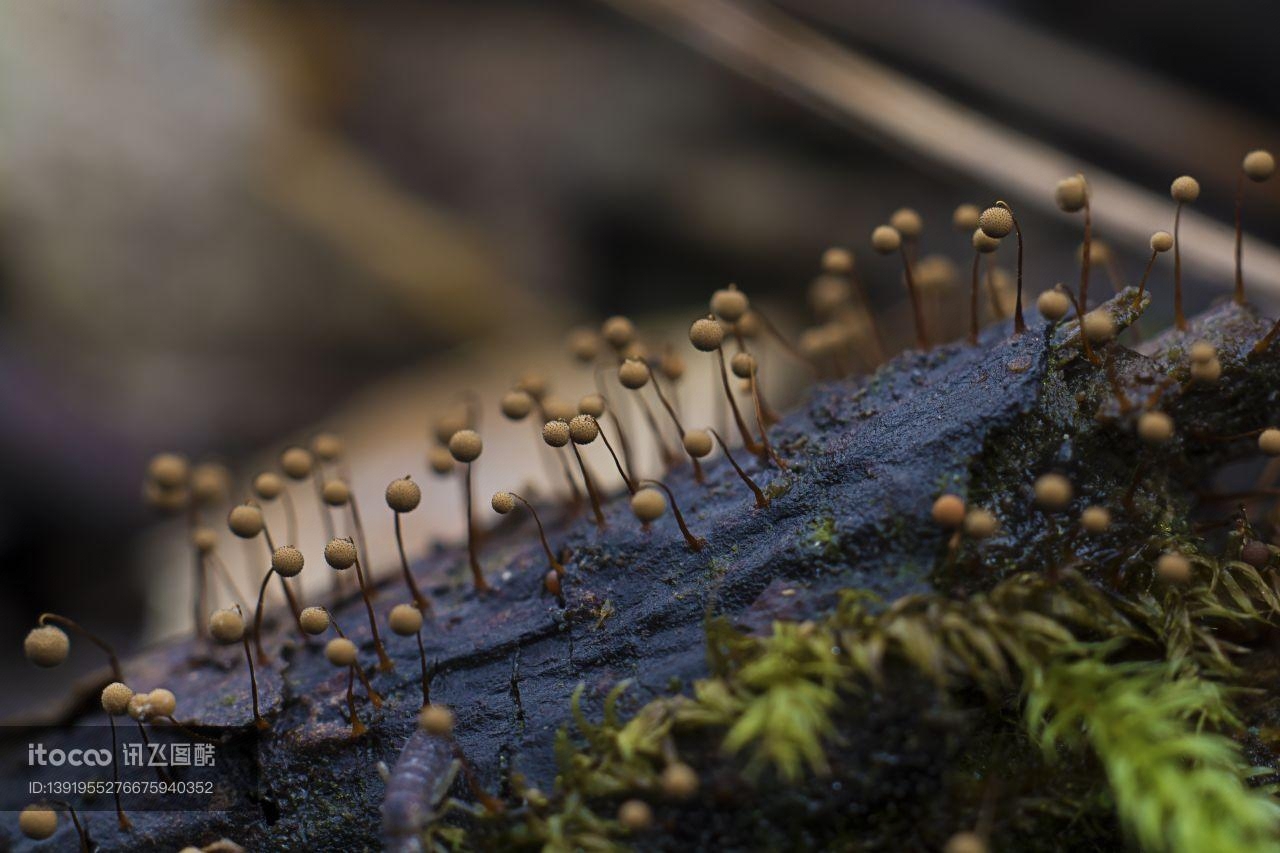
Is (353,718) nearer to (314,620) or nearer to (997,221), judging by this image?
(314,620)

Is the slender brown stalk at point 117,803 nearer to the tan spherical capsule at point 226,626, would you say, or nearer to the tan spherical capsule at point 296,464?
the tan spherical capsule at point 226,626

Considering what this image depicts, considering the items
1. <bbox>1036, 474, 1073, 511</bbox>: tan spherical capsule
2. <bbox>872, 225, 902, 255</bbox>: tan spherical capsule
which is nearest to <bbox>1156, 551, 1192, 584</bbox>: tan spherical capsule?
<bbox>1036, 474, 1073, 511</bbox>: tan spherical capsule

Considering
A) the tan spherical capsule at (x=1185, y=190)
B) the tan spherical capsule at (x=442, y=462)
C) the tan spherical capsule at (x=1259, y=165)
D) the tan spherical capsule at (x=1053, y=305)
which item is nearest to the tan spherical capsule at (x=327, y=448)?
the tan spherical capsule at (x=442, y=462)

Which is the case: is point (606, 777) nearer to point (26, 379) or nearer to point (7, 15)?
→ point (26, 379)

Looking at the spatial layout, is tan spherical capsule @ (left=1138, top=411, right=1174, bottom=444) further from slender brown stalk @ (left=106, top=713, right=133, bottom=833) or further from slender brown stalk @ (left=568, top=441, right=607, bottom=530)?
slender brown stalk @ (left=106, top=713, right=133, bottom=833)

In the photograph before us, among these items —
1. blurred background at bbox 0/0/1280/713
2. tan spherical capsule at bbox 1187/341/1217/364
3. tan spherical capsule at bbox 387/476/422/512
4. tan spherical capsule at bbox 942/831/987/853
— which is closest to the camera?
tan spherical capsule at bbox 942/831/987/853

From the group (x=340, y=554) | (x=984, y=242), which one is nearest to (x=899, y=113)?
(x=984, y=242)
